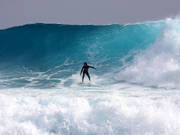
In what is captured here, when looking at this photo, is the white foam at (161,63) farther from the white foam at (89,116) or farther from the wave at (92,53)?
the white foam at (89,116)

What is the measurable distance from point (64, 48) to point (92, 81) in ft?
14.0

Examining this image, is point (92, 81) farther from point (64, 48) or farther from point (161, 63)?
point (64, 48)

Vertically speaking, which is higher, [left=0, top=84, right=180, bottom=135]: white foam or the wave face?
the wave face

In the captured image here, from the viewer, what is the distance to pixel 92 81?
30.5ft

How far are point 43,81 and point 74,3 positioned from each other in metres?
3.68

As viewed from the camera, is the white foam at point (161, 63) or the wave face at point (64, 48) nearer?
the white foam at point (161, 63)

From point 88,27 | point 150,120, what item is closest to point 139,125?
point 150,120

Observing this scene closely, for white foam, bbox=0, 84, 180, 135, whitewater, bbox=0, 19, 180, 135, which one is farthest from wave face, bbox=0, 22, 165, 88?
white foam, bbox=0, 84, 180, 135

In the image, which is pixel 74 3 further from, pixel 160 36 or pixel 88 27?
pixel 160 36

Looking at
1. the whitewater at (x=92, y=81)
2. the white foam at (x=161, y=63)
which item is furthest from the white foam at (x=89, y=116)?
the white foam at (x=161, y=63)

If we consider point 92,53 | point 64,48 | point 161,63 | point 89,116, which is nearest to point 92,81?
point 161,63

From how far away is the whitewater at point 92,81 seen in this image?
17.2ft

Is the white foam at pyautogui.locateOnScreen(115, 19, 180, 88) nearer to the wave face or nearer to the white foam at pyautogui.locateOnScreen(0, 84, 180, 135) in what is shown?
the wave face

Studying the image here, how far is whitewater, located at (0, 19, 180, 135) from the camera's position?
5230mm
